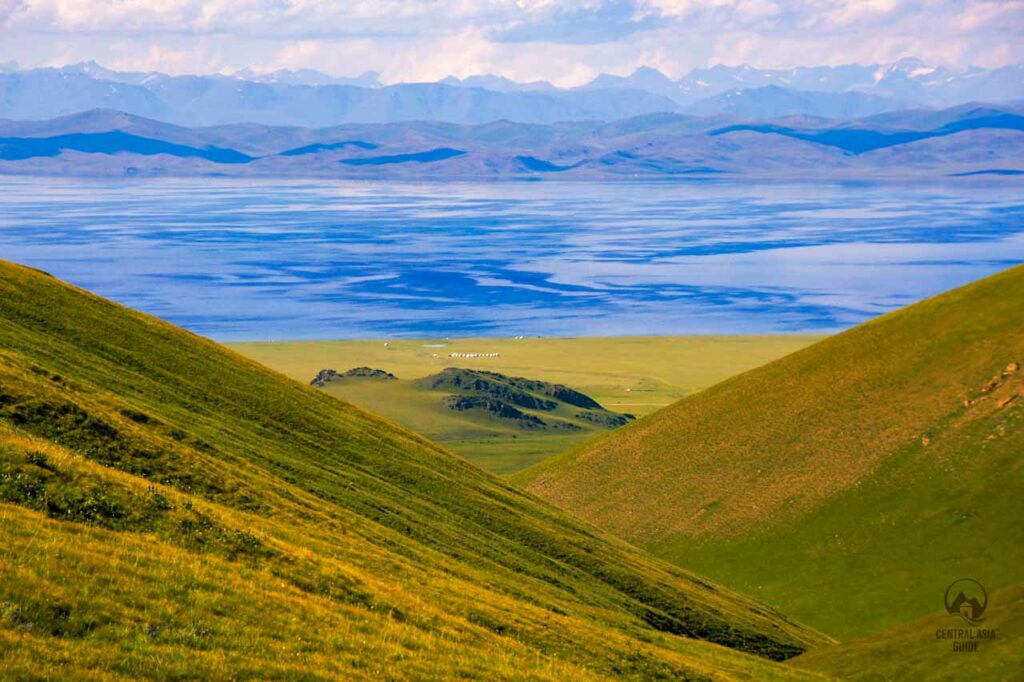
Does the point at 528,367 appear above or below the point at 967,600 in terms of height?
above

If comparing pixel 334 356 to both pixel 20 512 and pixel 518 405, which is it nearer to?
pixel 518 405

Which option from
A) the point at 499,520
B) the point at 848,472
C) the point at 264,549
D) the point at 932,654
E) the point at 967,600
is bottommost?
the point at 264,549

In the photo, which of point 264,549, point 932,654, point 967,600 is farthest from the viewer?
point 967,600

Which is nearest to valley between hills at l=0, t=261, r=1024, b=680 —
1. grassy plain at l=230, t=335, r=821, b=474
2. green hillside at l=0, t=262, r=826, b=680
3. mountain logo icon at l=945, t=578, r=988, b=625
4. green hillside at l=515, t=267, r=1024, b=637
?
green hillside at l=0, t=262, r=826, b=680

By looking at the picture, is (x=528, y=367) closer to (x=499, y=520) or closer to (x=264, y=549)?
(x=499, y=520)

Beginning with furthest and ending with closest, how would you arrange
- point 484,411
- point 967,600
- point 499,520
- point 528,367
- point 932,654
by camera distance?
1. point 528,367
2. point 484,411
3. point 499,520
4. point 967,600
5. point 932,654

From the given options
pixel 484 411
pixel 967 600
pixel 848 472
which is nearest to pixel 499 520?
pixel 967 600

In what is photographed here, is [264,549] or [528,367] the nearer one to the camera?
[264,549]

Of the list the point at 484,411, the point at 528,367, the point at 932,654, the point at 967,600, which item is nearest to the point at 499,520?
the point at 932,654
